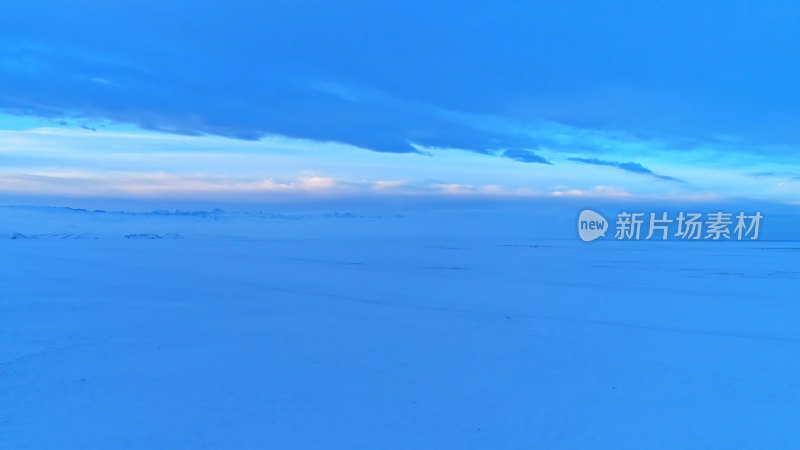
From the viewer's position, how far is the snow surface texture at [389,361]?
15.5 ft

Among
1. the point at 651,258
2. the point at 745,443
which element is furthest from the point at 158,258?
the point at 651,258

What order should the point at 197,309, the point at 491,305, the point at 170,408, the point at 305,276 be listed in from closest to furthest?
1. the point at 170,408
2. the point at 197,309
3. the point at 491,305
4. the point at 305,276

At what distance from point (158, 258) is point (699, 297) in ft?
54.8

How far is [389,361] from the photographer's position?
664 cm

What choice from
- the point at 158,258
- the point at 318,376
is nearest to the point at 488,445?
the point at 318,376

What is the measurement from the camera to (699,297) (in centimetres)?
1210

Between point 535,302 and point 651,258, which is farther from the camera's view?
point 651,258

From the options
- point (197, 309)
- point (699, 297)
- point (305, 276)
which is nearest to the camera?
point (197, 309)

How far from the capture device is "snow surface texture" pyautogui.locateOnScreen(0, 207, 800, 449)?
186 inches

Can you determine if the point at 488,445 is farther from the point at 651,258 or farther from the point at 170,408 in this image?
the point at 651,258

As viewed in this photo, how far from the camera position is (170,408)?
5.04 meters

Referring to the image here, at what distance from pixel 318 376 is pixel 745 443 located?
440cm

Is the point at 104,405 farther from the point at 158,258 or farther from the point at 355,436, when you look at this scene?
the point at 158,258

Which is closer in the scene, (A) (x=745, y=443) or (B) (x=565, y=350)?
(A) (x=745, y=443)
